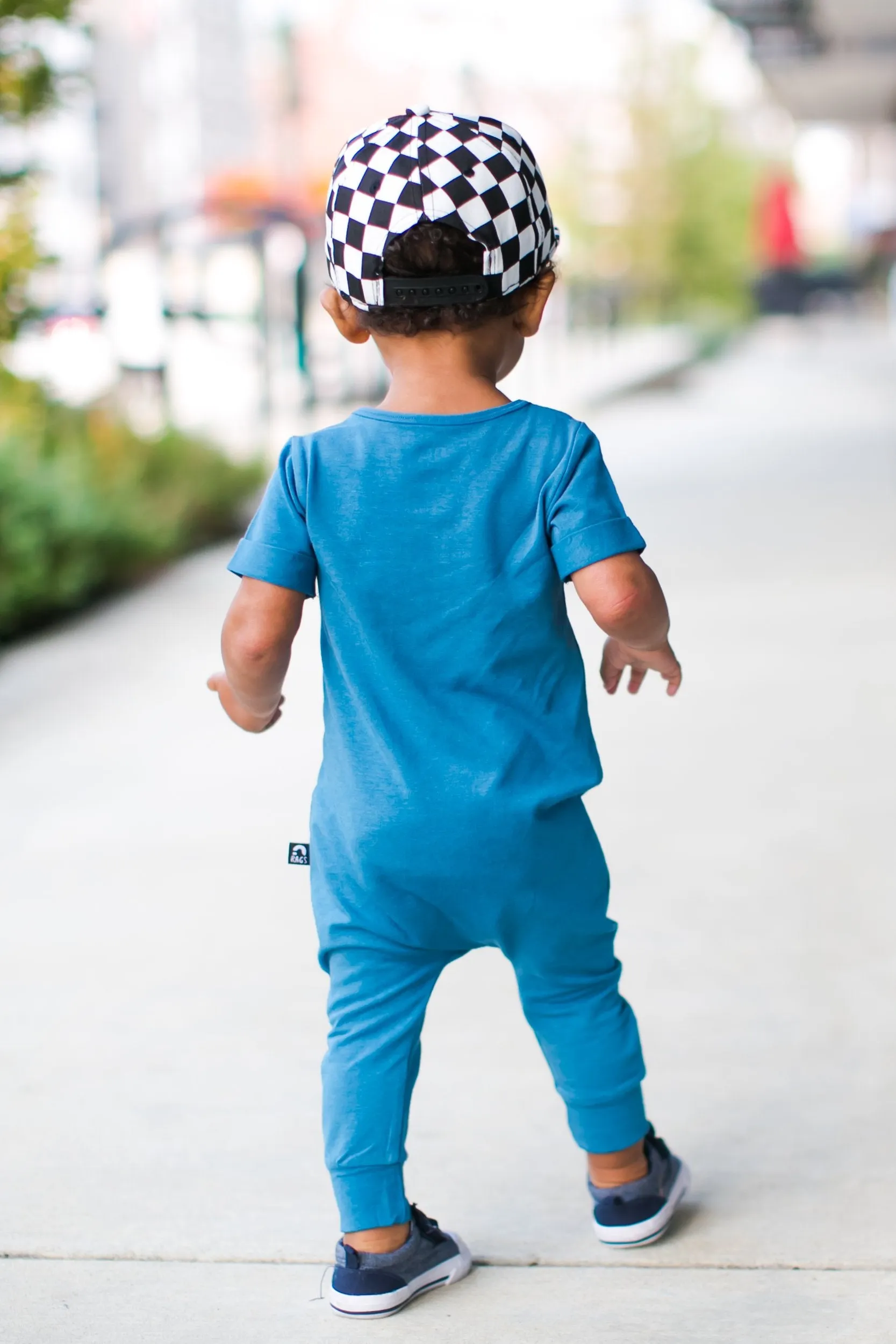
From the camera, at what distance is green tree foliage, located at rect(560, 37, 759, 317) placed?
37.0m

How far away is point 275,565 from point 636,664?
19.1 inches

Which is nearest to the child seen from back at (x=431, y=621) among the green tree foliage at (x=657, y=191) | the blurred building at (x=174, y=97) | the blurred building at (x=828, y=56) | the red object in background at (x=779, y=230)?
the blurred building at (x=828, y=56)

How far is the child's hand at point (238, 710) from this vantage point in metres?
2.14

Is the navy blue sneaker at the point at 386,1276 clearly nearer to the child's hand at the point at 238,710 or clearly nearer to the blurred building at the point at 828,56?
the child's hand at the point at 238,710

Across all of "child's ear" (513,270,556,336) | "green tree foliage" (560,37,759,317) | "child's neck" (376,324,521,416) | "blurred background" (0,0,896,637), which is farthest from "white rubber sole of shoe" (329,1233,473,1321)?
"green tree foliage" (560,37,759,317)

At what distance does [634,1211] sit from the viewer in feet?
7.41

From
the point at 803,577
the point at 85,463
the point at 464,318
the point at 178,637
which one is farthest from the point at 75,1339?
the point at 85,463

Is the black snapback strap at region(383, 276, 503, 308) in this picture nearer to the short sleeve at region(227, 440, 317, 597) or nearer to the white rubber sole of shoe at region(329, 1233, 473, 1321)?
the short sleeve at region(227, 440, 317, 597)

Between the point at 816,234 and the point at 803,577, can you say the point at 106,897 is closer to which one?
the point at 803,577

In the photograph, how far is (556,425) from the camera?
198 centimetres

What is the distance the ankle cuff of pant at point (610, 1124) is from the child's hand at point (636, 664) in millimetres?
534

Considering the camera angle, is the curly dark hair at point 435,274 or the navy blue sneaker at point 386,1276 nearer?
the curly dark hair at point 435,274

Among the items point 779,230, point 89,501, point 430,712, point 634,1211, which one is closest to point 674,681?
point 430,712

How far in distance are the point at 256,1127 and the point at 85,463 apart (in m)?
6.11
